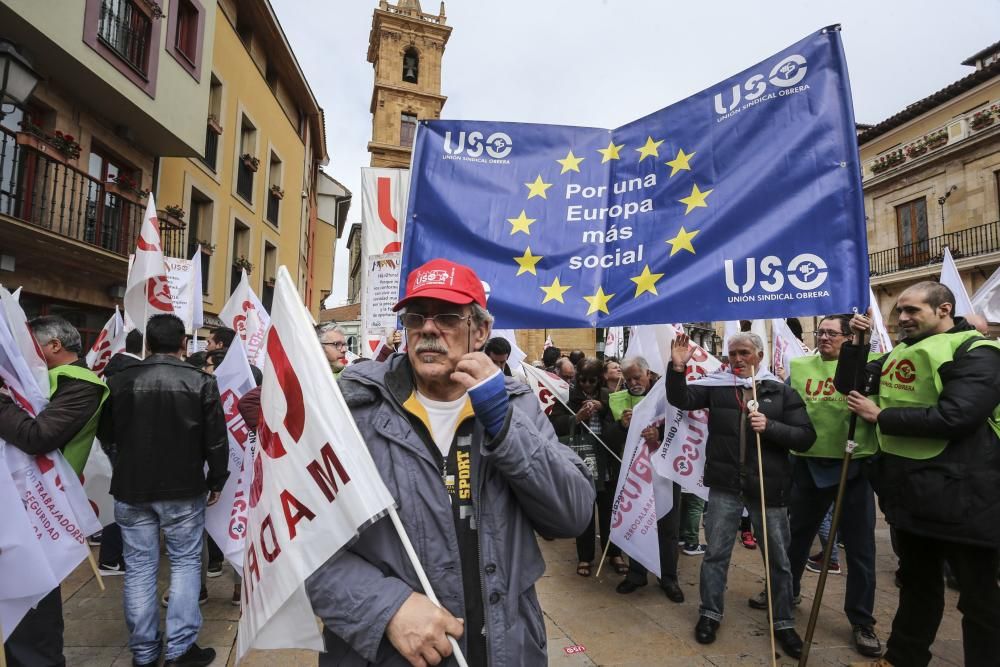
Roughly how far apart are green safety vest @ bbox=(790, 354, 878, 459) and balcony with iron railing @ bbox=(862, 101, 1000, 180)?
21452 millimetres

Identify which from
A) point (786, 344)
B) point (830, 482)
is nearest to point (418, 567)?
point (830, 482)

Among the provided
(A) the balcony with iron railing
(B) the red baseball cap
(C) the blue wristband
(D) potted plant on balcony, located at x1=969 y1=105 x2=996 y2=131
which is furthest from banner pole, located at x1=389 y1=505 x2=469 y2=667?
(D) potted plant on balcony, located at x1=969 y1=105 x2=996 y2=131

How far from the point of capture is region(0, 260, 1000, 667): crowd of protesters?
1.60 metres

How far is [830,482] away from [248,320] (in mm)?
6178

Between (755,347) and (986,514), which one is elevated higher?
(755,347)

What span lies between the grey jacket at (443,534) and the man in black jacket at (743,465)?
7.87ft

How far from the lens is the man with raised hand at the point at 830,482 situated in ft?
12.0

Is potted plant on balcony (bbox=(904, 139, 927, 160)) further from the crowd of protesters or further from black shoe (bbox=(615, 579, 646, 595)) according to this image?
black shoe (bbox=(615, 579, 646, 595))

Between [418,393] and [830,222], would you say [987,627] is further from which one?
[418,393]

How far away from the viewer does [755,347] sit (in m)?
3.80

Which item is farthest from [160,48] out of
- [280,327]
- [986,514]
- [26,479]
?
[986,514]

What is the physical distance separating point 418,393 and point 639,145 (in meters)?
2.11

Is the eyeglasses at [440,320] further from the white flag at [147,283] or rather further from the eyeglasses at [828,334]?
the white flag at [147,283]

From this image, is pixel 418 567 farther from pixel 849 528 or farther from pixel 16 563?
pixel 849 528
